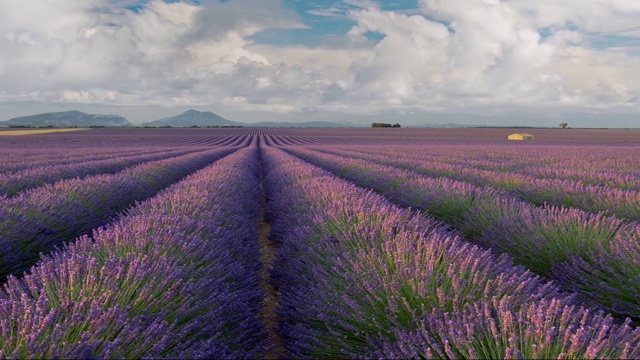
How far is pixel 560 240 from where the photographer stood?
12.4 ft

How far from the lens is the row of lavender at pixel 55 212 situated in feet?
12.4

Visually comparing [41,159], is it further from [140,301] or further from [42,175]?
[140,301]

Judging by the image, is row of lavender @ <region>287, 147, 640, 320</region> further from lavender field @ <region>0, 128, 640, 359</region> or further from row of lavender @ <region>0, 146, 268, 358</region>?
row of lavender @ <region>0, 146, 268, 358</region>

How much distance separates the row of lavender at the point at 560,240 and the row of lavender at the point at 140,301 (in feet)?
8.06

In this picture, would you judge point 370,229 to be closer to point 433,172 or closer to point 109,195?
point 109,195

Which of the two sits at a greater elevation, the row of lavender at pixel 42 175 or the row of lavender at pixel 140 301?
the row of lavender at pixel 140 301

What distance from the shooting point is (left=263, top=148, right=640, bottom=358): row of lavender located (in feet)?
5.16

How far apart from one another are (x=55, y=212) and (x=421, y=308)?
160 inches

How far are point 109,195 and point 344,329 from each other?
4.95 metres

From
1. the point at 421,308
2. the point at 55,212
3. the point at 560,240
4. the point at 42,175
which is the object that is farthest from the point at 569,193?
the point at 42,175

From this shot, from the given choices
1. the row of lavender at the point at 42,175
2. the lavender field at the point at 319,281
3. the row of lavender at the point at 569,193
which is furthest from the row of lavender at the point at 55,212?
the row of lavender at the point at 569,193

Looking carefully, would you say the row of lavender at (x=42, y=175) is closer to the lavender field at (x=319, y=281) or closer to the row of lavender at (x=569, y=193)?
the lavender field at (x=319, y=281)

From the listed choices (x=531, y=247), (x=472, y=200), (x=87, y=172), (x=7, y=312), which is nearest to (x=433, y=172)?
(x=472, y=200)

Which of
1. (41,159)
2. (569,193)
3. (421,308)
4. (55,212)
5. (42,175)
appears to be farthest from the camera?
(41,159)
